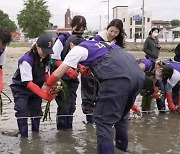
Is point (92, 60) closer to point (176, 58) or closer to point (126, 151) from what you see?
point (126, 151)

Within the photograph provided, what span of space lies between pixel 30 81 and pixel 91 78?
147 centimetres

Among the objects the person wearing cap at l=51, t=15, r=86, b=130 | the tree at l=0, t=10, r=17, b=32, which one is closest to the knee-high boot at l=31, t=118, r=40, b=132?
the person wearing cap at l=51, t=15, r=86, b=130

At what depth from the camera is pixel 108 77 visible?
4059 millimetres

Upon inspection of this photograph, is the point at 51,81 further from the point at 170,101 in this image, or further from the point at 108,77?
the point at 170,101

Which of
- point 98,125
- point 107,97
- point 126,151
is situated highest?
point 107,97

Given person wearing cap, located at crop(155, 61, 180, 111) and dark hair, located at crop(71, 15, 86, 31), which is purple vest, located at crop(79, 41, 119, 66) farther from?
person wearing cap, located at crop(155, 61, 180, 111)

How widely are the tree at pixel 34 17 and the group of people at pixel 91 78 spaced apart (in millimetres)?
50772

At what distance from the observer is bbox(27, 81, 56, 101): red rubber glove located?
492 cm

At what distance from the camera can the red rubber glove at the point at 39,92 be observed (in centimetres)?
492

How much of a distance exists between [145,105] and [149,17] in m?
84.8

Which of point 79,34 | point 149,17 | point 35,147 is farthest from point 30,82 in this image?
point 149,17

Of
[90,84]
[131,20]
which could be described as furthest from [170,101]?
[131,20]

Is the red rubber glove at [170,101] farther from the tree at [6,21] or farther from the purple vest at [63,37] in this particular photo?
the tree at [6,21]

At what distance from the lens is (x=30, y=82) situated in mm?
5094
